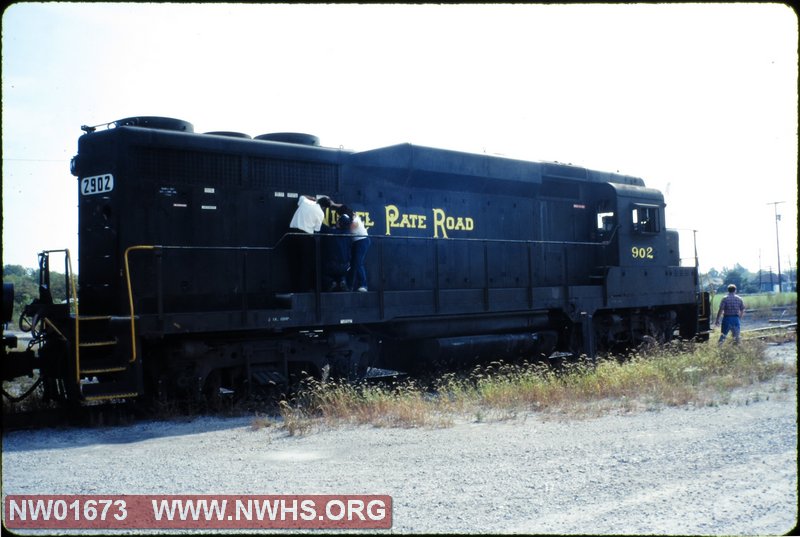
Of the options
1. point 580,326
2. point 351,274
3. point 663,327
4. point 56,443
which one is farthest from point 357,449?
point 663,327

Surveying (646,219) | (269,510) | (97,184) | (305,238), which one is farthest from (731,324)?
(269,510)

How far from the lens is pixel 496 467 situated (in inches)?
222

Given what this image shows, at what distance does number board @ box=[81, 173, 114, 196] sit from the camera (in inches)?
347

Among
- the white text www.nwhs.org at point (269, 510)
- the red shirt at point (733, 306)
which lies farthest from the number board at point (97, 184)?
the red shirt at point (733, 306)

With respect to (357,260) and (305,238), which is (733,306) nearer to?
(357,260)

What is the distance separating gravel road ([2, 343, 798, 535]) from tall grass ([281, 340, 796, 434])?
0.38 metres

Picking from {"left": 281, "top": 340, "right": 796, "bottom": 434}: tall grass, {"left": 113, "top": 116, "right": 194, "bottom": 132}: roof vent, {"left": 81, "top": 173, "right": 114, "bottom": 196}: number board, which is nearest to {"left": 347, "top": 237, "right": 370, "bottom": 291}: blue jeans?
{"left": 281, "top": 340, "right": 796, "bottom": 434}: tall grass

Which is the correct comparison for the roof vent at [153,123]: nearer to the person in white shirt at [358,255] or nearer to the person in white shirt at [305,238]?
the person in white shirt at [305,238]

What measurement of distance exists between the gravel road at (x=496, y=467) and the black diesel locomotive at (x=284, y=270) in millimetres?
1171

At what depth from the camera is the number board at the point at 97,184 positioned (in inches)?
347

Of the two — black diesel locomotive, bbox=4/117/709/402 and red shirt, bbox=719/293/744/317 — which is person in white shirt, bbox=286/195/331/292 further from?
red shirt, bbox=719/293/744/317

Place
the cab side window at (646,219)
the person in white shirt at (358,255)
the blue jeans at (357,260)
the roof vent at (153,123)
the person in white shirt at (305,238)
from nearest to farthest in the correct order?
the roof vent at (153,123) → the person in white shirt at (305,238) → the person in white shirt at (358,255) → the blue jeans at (357,260) → the cab side window at (646,219)

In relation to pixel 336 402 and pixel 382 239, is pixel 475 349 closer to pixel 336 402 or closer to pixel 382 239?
pixel 382 239

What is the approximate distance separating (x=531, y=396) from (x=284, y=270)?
399 centimetres
